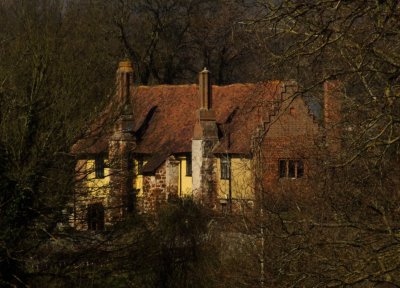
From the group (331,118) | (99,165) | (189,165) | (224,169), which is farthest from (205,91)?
(331,118)

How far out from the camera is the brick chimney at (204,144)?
3525cm

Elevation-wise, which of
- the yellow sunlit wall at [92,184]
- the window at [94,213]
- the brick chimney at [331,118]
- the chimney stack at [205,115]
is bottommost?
the window at [94,213]

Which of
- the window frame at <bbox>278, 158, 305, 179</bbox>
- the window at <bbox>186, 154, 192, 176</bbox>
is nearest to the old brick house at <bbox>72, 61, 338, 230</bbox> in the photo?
the window at <bbox>186, 154, 192, 176</bbox>

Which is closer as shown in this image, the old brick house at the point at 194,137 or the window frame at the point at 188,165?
the old brick house at the point at 194,137

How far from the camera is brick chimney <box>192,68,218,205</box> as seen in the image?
116 ft

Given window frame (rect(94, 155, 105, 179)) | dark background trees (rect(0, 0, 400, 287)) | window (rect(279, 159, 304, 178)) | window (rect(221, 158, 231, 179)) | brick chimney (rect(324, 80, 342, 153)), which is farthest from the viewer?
window (rect(221, 158, 231, 179))

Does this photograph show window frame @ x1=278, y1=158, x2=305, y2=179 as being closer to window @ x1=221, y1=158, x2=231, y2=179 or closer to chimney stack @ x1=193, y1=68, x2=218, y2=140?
window @ x1=221, y1=158, x2=231, y2=179

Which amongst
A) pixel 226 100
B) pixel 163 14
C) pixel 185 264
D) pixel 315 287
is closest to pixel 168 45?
pixel 163 14

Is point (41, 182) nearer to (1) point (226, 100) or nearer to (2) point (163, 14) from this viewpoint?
(1) point (226, 100)

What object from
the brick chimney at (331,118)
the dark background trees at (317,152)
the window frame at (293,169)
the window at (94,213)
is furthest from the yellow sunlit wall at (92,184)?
the brick chimney at (331,118)

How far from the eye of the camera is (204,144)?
35.2 meters

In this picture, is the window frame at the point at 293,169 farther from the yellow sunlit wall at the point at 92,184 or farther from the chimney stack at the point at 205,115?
the chimney stack at the point at 205,115

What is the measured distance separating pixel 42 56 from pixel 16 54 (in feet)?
1.90

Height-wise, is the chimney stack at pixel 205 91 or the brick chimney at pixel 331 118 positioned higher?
the chimney stack at pixel 205 91
